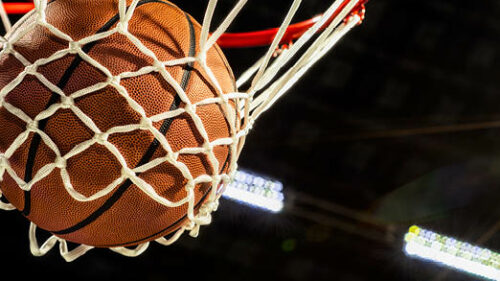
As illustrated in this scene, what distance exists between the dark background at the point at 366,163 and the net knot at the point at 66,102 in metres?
1.79

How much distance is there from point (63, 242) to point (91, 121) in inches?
17.2

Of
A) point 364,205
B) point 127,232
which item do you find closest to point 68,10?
point 127,232

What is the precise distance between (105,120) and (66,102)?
6 cm

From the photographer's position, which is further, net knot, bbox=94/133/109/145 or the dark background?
the dark background

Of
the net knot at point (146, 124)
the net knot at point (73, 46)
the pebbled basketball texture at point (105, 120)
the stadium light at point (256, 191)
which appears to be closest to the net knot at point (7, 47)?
the pebbled basketball texture at point (105, 120)

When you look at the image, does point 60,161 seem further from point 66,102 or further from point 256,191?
point 256,191

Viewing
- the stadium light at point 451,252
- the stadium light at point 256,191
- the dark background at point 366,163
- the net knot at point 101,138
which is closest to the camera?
the net knot at point 101,138

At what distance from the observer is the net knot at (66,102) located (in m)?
0.64

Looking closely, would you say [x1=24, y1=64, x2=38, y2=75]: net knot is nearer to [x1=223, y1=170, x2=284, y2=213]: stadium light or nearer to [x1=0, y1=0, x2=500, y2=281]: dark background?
[x1=0, y1=0, x2=500, y2=281]: dark background

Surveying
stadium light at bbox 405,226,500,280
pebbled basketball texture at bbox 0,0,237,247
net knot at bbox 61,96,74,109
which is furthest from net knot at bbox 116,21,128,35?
stadium light at bbox 405,226,500,280

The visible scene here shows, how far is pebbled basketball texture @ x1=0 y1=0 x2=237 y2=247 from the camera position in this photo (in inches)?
25.9

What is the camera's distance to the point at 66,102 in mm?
639

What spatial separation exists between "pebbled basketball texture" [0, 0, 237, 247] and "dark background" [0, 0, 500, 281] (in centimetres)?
169

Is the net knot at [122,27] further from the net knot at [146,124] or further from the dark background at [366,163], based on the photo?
the dark background at [366,163]
